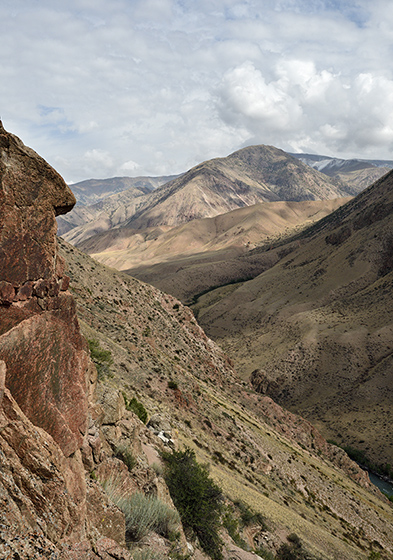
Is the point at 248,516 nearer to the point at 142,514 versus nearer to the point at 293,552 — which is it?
the point at 293,552

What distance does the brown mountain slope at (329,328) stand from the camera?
2021 inches

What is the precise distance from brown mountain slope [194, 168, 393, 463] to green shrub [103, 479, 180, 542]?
4419 cm

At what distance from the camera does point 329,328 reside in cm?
6819

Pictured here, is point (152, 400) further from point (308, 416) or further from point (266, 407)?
point (308, 416)

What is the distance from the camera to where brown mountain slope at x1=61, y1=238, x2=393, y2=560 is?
754 inches

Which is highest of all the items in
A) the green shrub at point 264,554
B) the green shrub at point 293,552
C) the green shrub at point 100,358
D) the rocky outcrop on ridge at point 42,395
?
the rocky outcrop on ridge at point 42,395

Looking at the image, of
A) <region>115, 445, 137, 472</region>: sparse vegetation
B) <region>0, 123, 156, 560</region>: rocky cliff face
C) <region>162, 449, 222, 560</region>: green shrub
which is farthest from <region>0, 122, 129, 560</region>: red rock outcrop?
<region>162, 449, 222, 560</region>: green shrub

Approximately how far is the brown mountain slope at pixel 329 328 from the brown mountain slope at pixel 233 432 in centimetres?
1528

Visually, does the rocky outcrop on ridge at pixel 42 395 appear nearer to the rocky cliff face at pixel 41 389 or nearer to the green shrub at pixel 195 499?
the rocky cliff face at pixel 41 389

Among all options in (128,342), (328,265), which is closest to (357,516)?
(128,342)

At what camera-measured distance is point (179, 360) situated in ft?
117

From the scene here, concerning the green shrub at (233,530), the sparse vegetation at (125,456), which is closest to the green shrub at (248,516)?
the green shrub at (233,530)

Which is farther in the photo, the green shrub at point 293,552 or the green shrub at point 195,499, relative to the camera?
the green shrub at point 293,552

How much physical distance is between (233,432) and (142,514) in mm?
19168
